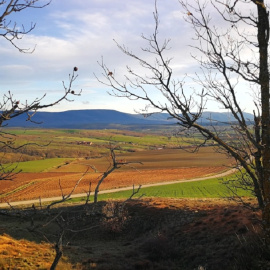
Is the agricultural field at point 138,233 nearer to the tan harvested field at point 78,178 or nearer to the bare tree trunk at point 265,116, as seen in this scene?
the bare tree trunk at point 265,116

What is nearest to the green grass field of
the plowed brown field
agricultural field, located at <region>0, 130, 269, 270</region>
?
agricultural field, located at <region>0, 130, 269, 270</region>

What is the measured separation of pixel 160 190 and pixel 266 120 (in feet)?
166

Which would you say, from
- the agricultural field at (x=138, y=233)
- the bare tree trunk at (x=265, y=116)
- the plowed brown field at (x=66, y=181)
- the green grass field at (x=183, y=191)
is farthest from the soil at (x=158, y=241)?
Result: the plowed brown field at (x=66, y=181)

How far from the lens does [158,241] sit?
2425 cm

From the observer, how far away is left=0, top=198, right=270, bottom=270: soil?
1735cm

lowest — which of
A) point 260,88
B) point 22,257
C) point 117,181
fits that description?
point 117,181

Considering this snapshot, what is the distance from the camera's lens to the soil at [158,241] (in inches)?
683

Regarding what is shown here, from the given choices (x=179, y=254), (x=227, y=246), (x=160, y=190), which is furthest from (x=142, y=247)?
(x=160, y=190)

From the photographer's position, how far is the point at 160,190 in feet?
187

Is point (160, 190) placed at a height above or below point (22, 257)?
below

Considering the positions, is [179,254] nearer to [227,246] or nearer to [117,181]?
[227,246]

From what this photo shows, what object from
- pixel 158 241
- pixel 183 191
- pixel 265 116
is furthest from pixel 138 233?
A: pixel 183 191

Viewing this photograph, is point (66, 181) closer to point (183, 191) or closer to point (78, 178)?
point (78, 178)

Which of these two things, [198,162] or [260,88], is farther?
[198,162]
